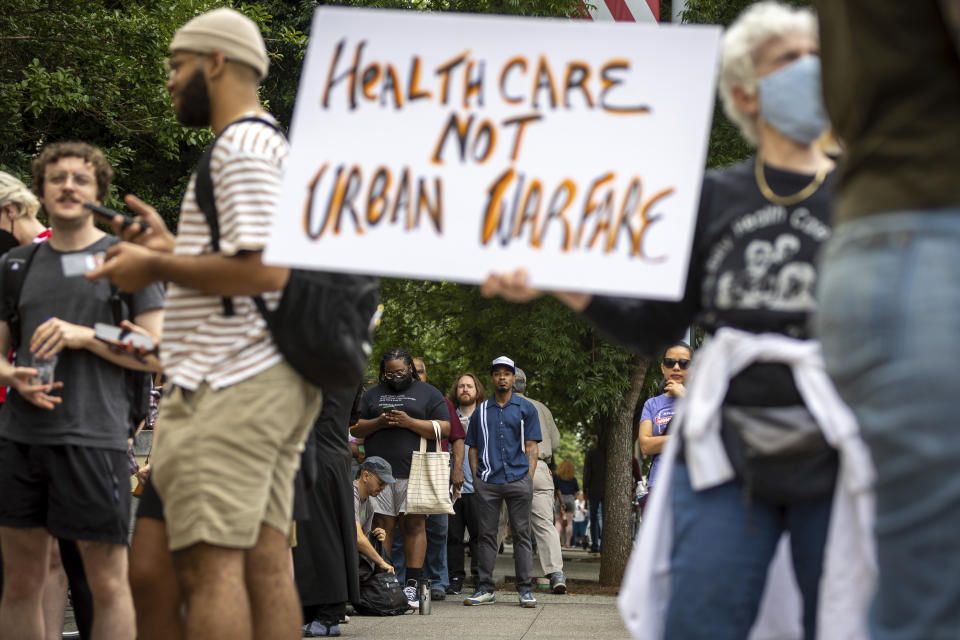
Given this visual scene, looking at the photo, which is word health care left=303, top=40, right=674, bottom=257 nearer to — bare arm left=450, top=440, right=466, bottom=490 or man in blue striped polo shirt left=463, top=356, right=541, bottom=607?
bare arm left=450, top=440, right=466, bottom=490

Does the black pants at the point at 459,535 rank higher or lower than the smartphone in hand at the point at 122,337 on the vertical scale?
lower

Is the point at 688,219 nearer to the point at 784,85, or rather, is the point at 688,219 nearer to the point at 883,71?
the point at 784,85

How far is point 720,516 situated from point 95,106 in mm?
12177

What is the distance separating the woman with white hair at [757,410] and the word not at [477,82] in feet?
1.14

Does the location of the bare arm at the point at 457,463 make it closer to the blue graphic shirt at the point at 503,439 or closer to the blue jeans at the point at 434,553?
the blue graphic shirt at the point at 503,439

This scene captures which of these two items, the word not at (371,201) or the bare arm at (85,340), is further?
the bare arm at (85,340)

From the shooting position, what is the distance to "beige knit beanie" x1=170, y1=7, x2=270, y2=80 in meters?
3.92

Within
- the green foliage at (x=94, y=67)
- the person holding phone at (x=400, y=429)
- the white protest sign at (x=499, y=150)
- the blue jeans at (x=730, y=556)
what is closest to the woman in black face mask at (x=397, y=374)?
the person holding phone at (x=400, y=429)

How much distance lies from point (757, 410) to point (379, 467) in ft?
28.0

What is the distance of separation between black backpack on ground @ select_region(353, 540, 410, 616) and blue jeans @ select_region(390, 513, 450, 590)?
2.02 meters

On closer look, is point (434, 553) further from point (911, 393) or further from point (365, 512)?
point (911, 393)

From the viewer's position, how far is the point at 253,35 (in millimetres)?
4012

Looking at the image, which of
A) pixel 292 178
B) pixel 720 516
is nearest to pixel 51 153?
pixel 292 178

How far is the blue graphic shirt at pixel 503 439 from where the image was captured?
1252 cm
